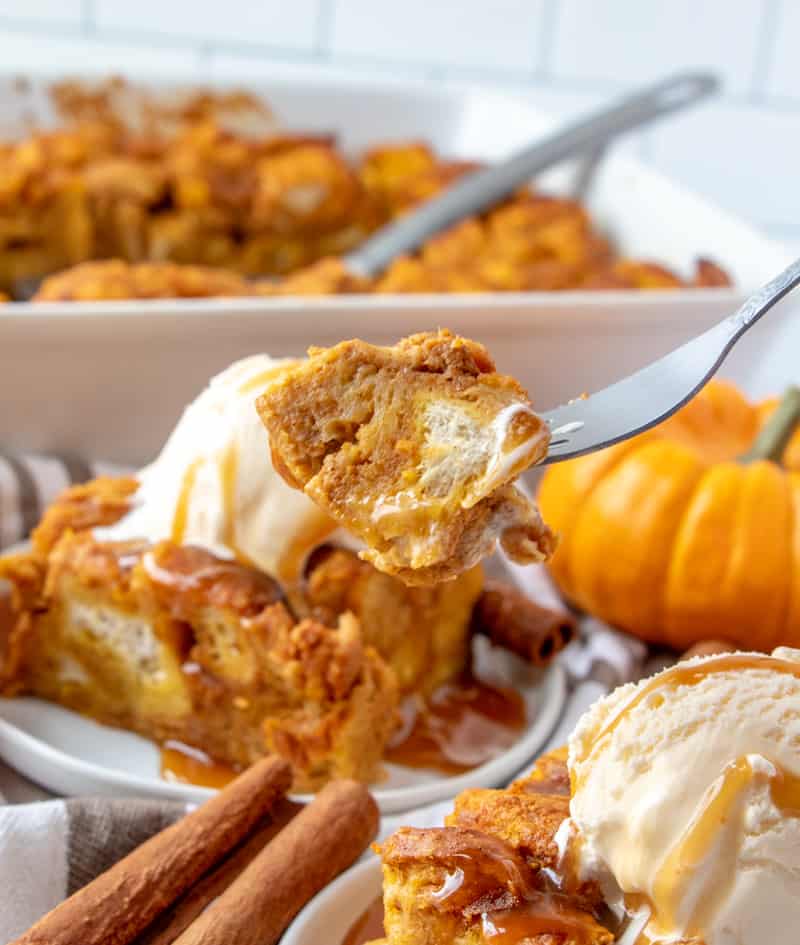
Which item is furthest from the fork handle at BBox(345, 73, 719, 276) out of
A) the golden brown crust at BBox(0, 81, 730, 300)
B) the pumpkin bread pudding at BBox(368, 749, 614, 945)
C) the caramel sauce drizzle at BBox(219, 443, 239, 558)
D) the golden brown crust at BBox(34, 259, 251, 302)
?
the pumpkin bread pudding at BBox(368, 749, 614, 945)

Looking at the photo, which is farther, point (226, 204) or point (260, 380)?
point (226, 204)

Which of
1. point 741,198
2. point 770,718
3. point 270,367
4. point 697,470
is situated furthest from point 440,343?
point 741,198

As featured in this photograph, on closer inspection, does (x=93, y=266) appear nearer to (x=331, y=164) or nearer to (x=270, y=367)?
(x=270, y=367)

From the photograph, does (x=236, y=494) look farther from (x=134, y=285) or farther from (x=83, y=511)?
(x=134, y=285)

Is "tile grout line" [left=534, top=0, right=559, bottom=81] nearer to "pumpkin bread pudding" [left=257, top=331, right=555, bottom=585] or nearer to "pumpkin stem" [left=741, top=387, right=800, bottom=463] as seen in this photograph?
"pumpkin stem" [left=741, top=387, right=800, bottom=463]

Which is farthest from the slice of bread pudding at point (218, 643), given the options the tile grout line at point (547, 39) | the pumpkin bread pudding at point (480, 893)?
the tile grout line at point (547, 39)

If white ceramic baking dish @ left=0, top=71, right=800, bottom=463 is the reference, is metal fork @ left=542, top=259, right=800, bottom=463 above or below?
above

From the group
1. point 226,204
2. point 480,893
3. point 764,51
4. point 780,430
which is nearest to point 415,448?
point 480,893
